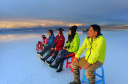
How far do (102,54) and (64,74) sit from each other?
1.49m

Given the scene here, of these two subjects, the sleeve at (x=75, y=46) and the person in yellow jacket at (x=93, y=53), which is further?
the sleeve at (x=75, y=46)

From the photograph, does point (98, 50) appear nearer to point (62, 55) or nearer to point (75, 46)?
point (75, 46)

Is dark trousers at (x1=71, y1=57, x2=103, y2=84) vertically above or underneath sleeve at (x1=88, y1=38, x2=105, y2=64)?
underneath

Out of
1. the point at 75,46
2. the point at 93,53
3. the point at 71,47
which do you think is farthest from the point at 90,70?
the point at 71,47

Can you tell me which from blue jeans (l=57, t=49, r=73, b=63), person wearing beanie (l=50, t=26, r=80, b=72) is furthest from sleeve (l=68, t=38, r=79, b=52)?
blue jeans (l=57, t=49, r=73, b=63)

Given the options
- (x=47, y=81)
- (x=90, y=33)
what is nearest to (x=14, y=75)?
(x=47, y=81)

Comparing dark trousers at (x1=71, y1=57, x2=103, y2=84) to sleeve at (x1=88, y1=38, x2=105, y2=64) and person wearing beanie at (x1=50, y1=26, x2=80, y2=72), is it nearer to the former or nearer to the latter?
sleeve at (x1=88, y1=38, x2=105, y2=64)

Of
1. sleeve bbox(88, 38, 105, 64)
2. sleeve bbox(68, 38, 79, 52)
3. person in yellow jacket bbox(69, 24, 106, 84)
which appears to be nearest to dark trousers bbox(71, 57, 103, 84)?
person in yellow jacket bbox(69, 24, 106, 84)

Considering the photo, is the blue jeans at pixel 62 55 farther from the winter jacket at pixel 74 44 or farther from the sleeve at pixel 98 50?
the sleeve at pixel 98 50

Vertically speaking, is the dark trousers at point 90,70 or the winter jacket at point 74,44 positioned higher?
the winter jacket at point 74,44

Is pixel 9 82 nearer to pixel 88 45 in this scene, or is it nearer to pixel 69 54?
pixel 69 54

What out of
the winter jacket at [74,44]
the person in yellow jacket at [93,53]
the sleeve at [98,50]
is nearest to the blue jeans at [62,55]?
the winter jacket at [74,44]

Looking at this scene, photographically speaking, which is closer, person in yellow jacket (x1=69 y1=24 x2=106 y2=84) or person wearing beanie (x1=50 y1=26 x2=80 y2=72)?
person in yellow jacket (x1=69 y1=24 x2=106 y2=84)

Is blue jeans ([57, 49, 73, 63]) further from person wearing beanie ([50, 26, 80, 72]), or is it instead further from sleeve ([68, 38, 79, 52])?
sleeve ([68, 38, 79, 52])
